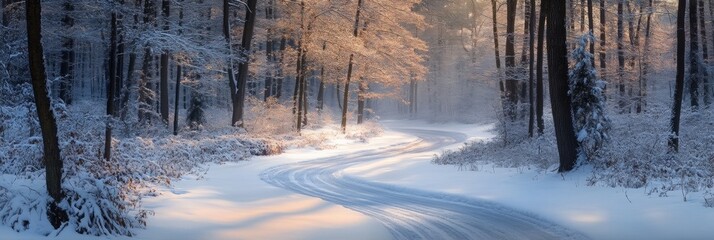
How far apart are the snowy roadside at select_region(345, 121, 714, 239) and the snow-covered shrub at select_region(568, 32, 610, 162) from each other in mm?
763

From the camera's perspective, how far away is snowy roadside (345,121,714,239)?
7168mm

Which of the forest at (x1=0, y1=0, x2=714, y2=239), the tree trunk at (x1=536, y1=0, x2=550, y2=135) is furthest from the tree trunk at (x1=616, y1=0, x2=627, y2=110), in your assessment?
the tree trunk at (x1=536, y1=0, x2=550, y2=135)

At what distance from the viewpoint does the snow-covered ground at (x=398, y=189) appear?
6.93 m

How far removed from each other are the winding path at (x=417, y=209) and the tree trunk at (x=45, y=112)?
456 centimetres

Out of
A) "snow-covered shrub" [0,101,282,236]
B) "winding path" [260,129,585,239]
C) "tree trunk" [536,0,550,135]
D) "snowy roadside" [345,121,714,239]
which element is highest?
"tree trunk" [536,0,550,135]

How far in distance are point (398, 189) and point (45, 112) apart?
7929 millimetres

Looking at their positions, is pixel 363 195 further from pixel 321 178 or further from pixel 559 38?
pixel 559 38

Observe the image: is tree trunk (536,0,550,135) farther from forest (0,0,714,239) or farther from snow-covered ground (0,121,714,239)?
snow-covered ground (0,121,714,239)

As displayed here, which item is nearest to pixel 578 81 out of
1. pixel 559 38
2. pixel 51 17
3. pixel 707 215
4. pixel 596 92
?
pixel 596 92

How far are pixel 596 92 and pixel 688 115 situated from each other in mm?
11912

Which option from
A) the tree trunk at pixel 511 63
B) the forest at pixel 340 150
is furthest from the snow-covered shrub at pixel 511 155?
the tree trunk at pixel 511 63

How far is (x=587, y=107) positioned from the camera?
11812 mm

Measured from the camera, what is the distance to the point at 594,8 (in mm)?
28359

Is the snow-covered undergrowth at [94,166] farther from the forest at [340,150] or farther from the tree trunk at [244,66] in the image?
the tree trunk at [244,66]
